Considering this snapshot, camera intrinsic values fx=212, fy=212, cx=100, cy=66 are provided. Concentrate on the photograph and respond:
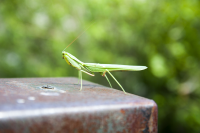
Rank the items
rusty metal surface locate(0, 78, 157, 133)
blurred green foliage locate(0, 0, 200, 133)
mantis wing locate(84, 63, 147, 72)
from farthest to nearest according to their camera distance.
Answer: blurred green foliage locate(0, 0, 200, 133)
mantis wing locate(84, 63, 147, 72)
rusty metal surface locate(0, 78, 157, 133)

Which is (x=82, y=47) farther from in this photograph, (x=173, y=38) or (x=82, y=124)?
(x=82, y=124)

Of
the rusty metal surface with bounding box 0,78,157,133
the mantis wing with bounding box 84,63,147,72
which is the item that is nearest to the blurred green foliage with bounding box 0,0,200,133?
the mantis wing with bounding box 84,63,147,72

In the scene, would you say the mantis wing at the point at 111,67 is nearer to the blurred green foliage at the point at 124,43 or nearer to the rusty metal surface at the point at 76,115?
the rusty metal surface at the point at 76,115

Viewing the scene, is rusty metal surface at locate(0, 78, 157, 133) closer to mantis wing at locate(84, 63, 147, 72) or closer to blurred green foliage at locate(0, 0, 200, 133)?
mantis wing at locate(84, 63, 147, 72)

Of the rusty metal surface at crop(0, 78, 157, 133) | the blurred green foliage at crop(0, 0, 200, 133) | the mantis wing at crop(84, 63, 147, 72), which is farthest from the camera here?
the blurred green foliage at crop(0, 0, 200, 133)

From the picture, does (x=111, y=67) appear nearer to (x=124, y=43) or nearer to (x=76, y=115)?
(x=76, y=115)

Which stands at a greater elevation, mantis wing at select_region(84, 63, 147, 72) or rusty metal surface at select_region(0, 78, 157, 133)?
mantis wing at select_region(84, 63, 147, 72)

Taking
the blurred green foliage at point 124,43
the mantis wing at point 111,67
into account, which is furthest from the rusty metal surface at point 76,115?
the blurred green foliage at point 124,43

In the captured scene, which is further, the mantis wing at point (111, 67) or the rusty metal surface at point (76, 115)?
the mantis wing at point (111, 67)

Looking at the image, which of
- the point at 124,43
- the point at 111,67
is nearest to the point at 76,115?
the point at 111,67

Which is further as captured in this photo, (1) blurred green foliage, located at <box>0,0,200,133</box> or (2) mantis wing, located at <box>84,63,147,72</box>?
(1) blurred green foliage, located at <box>0,0,200,133</box>
